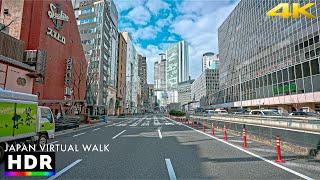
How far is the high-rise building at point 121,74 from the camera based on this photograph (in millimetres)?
116812

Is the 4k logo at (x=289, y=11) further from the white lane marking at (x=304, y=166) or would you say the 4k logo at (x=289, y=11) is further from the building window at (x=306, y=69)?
the white lane marking at (x=304, y=166)

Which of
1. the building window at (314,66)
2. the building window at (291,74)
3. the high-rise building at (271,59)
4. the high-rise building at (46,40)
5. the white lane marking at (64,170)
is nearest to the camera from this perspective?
the white lane marking at (64,170)

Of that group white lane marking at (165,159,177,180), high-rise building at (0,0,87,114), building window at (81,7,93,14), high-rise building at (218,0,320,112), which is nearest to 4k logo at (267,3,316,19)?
high-rise building at (218,0,320,112)

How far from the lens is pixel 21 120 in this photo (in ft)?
33.2

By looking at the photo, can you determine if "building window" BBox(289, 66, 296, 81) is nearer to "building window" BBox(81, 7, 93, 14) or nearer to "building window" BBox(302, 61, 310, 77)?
"building window" BBox(302, 61, 310, 77)

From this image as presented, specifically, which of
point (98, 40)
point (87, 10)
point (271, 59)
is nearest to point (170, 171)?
point (271, 59)

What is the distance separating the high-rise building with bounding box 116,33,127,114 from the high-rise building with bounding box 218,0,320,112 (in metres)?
46.8

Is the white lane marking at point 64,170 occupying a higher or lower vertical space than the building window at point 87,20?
lower

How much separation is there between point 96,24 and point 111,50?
15.1 meters

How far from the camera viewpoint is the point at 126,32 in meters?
141

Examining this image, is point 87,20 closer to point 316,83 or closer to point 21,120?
point 316,83

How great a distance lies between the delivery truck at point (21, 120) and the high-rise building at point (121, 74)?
99.5 m

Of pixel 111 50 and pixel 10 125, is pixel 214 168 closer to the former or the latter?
pixel 10 125

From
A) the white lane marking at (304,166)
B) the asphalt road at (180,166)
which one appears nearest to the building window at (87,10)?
the asphalt road at (180,166)
